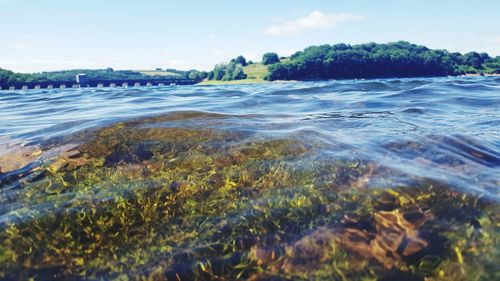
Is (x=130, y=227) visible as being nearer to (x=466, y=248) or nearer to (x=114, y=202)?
(x=114, y=202)

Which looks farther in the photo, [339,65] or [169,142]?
[339,65]

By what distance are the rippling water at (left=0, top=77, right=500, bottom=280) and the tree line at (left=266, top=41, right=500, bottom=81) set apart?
105 meters

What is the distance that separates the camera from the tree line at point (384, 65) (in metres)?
102

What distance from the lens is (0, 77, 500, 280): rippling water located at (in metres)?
2.43

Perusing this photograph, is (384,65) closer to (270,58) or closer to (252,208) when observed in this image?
(270,58)

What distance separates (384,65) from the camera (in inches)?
4291

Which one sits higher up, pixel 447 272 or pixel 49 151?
pixel 49 151

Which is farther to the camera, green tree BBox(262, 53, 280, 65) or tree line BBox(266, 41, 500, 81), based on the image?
green tree BBox(262, 53, 280, 65)

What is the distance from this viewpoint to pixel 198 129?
5598mm

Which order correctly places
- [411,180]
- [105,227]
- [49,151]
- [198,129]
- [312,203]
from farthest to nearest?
1. [198,129]
2. [49,151]
3. [411,180]
4. [312,203]
5. [105,227]

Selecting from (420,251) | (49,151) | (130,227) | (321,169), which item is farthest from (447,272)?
(49,151)

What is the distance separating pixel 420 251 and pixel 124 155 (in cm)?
330

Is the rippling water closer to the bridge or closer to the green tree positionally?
the bridge

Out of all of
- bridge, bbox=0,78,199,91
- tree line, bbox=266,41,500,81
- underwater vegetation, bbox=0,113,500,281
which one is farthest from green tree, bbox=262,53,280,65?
underwater vegetation, bbox=0,113,500,281
